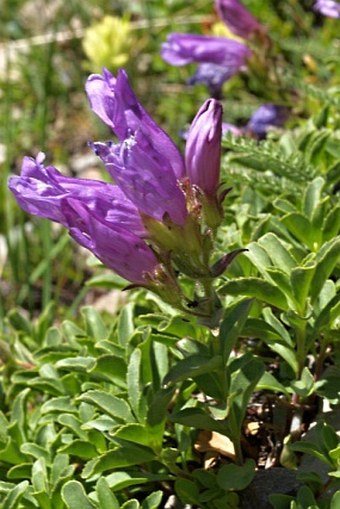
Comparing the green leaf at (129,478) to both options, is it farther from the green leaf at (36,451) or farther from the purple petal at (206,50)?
the purple petal at (206,50)

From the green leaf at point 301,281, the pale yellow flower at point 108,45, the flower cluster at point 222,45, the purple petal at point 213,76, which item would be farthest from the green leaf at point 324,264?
the pale yellow flower at point 108,45

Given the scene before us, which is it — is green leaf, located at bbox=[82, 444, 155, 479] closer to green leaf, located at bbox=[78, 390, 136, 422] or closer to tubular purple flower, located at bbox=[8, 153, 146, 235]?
green leaf, located at bbox=[78, 390, 136, 422]

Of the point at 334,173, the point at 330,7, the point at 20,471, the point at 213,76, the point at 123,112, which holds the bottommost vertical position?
the point at 20,471

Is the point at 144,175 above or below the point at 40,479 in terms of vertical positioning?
above

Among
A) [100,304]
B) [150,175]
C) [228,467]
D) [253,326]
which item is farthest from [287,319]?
[100,304]

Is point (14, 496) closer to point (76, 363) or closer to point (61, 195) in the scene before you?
point (76, 363)

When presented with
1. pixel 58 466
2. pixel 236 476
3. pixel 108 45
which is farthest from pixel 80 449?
pixel 108 45
